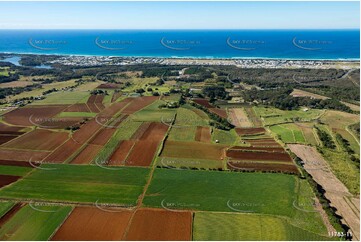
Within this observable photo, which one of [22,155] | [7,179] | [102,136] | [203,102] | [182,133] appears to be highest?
[203,102]

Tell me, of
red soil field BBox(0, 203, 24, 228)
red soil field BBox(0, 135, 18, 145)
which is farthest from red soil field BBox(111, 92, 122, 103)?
red soil field BBox(0, 203, 24, 228)

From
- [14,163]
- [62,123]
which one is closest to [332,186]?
[14,163]

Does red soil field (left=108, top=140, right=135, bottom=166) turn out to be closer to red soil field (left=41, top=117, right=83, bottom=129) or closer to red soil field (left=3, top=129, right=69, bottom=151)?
red soil field (left=3, top=129, right=69, bottom=151)

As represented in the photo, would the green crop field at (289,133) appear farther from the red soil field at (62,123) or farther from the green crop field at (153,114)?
the red soil field at (62,123)

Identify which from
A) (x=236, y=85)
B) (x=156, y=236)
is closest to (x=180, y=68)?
(x=236, y=85)

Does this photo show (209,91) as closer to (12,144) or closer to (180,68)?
(180,68)

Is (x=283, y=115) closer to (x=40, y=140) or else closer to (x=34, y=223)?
(x=40, y=140)
